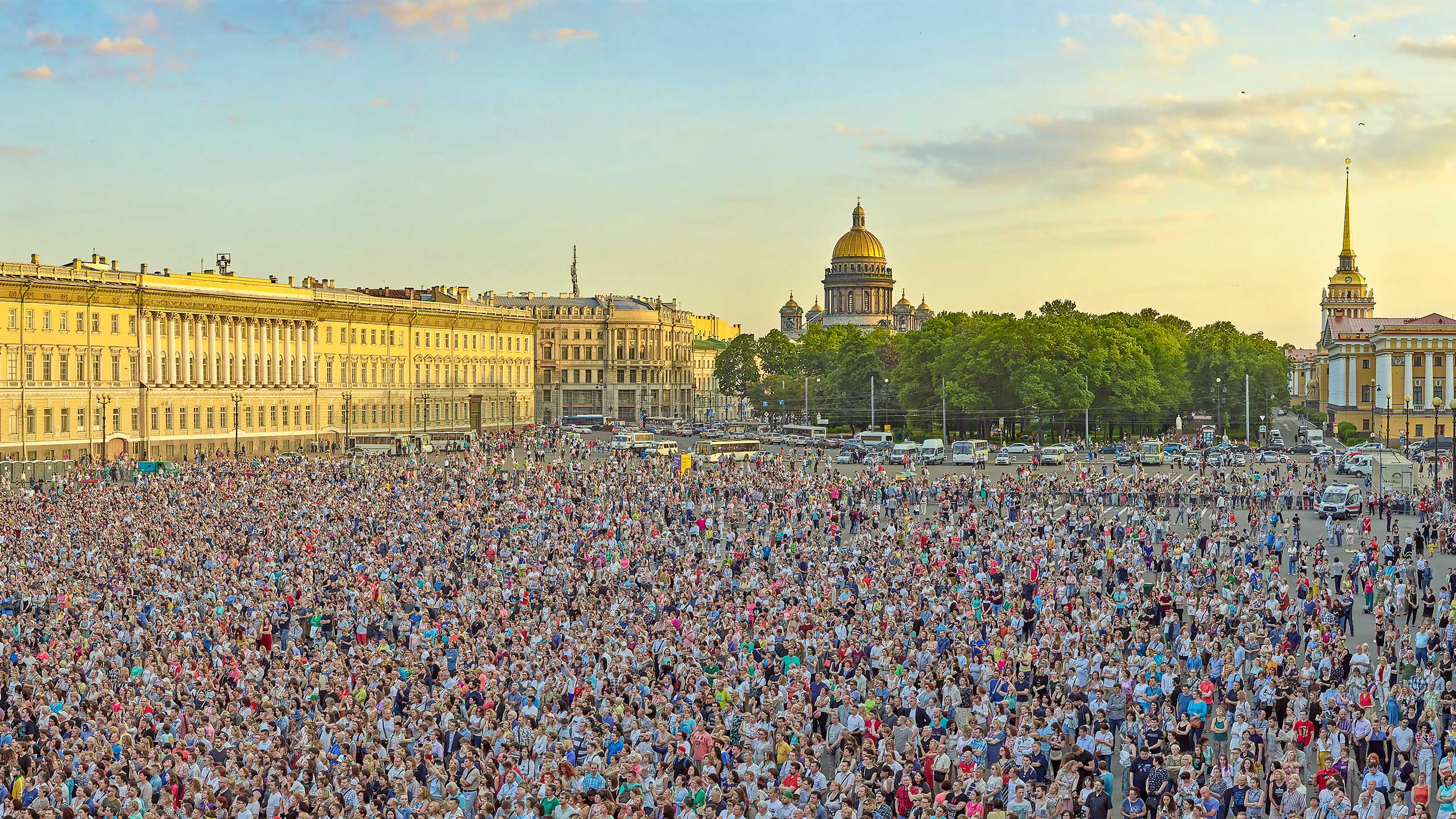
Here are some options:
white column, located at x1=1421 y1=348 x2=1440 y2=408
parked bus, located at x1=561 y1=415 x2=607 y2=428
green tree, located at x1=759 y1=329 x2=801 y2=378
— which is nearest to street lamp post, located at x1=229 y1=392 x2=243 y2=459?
parked bus, located at x1=561 y1=415 x2=607 y2=428

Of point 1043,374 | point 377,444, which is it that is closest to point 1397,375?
point 1043,374

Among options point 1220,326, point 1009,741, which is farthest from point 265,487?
point 1220,326

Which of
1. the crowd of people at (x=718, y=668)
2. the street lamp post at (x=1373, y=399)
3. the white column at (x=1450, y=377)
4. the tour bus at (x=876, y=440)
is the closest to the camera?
the crowd of people at (x=718, y=668)

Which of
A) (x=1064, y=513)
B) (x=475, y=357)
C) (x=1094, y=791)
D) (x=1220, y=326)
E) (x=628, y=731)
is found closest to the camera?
(x=1094, y=791)

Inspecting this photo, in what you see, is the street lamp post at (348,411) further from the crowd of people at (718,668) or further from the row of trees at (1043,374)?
the crowd of people at (718,668)

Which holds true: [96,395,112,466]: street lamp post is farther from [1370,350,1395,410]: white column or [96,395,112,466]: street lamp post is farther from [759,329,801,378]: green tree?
A: [1370,350,1395,410]: white column

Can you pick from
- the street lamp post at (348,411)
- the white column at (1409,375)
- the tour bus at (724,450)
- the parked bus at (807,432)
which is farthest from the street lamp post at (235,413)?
the white column at (1409,375)

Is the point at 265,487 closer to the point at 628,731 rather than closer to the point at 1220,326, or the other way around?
the point at 628,731
